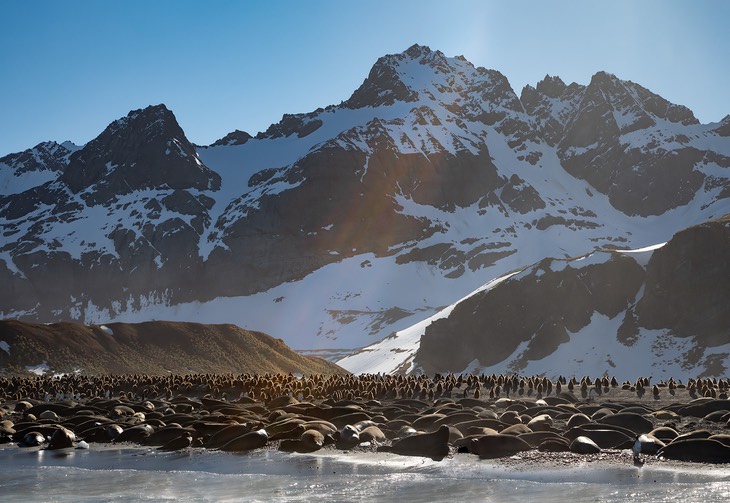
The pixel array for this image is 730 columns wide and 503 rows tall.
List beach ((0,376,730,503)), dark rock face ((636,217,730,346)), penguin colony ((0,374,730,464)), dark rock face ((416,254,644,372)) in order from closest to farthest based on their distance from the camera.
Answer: beach ((0,376,730,503)) < penguin colony ((0,374,730,464)) < dark rock face ((636,217,730,346)) < dark rock face ((416,254,644,372))

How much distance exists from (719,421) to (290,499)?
75.4 feet

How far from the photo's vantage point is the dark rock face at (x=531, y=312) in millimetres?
147875

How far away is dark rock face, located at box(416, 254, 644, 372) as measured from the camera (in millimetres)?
147875

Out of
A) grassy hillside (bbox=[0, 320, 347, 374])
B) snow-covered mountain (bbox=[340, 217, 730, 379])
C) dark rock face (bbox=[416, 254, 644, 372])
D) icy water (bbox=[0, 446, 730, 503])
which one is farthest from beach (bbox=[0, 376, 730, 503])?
dark rock face (bbox=[416, 254, 644, 372])

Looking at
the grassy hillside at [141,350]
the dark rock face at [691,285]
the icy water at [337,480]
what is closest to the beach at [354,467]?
the icy water at [337,480]

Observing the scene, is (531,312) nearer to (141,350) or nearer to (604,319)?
(604,319)

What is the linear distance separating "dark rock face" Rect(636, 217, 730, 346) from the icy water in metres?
120

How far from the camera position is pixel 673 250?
147 meters

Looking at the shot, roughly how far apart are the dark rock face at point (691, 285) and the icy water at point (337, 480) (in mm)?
120469

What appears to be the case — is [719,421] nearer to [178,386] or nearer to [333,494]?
[333,494]

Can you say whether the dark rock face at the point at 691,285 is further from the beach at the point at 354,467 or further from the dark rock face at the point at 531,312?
the beach at the point at 354,467

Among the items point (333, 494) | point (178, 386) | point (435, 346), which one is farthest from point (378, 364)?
point (333, 494)

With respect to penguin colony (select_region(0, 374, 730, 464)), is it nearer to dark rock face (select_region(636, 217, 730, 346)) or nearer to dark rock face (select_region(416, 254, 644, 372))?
dark rock face (select_region(636, 217, 730, 346))

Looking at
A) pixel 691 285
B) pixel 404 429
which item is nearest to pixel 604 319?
pixel 691 285
